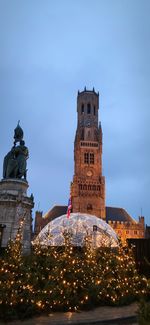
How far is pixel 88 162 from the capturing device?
8669 cm

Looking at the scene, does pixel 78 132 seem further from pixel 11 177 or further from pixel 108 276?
pixel 108 276

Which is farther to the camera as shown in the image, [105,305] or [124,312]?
[105,305]

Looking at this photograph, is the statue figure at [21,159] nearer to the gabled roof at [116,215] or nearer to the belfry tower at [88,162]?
the belfry tower at [88,162]

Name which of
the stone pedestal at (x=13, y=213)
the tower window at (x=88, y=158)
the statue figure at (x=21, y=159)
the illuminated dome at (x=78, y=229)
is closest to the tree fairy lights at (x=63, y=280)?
the stone pedestal at (x=13, y=213)

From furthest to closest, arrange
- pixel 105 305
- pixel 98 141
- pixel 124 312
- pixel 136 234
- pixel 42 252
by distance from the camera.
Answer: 1. pixel 98 141
2. pixel 136 234
3. pixel 42 252
4. pixel 105 305
5. pixel 124 312

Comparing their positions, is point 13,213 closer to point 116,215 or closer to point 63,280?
point 63,280

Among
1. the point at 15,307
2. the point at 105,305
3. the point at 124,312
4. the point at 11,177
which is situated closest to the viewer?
the point at 15,307

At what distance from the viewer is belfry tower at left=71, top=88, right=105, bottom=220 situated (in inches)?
3115

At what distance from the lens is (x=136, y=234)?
79.1m

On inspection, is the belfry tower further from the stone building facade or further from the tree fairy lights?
the tree fairy lights

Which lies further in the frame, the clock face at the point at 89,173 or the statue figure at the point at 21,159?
the clock face at the point at 89,173

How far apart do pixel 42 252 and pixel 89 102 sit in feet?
293

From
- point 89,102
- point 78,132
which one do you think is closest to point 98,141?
point 78,132

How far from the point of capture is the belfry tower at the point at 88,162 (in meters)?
79.1
